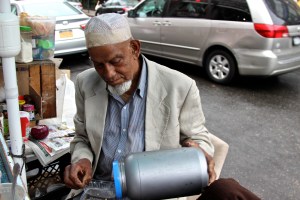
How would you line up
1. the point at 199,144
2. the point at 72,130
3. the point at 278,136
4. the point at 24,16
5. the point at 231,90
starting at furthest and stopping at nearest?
the point at 231,90
the point at 278,136
the point at 24,16
the point at 72,130
the point at 199,144

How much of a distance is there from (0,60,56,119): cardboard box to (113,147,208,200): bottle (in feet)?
4.01

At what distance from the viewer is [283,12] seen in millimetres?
5113

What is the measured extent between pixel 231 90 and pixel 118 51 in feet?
13.8

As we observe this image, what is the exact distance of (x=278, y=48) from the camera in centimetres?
501

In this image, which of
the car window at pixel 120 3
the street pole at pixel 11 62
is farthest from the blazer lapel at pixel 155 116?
Answer: the car window at pixel 120 3

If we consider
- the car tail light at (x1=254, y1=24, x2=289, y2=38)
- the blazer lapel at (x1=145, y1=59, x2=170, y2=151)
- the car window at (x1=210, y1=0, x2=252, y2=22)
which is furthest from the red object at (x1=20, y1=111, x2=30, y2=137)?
the car window at (x1=210, y1=0, x2=252, y2=22)

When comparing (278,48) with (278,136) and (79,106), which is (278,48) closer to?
(278,136)

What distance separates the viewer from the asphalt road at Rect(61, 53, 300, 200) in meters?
3.19

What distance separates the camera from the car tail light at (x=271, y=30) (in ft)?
16.0

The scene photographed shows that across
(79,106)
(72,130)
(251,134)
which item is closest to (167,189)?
(79,106)

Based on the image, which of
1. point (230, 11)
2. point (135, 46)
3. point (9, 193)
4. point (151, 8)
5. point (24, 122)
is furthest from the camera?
→ point (151, 8)

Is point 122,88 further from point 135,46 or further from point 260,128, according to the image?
point 260,128

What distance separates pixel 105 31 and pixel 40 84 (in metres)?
1.10

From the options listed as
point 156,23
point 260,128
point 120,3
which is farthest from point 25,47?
point 120,3
